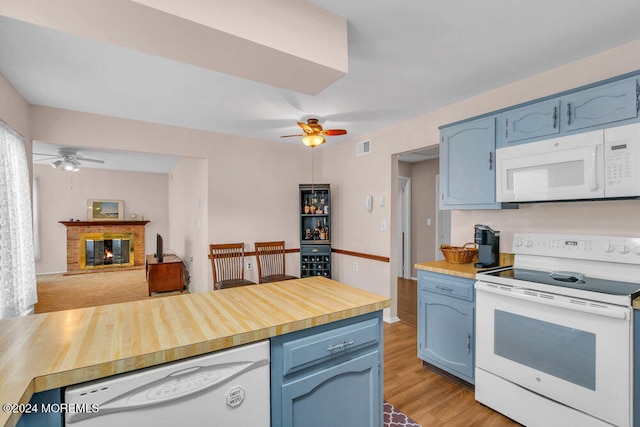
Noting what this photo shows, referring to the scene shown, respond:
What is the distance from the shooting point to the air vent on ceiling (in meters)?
4.06

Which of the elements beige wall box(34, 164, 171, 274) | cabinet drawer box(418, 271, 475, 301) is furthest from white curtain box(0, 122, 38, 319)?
beige wall box(34, 164, 171, 274)

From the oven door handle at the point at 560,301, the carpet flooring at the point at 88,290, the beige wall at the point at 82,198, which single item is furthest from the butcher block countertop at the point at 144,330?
the beige wall at the point at 82,198

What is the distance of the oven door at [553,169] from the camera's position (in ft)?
6.10

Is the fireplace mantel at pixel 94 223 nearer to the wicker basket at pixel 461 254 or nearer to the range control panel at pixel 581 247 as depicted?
the wicker basket at pixel 461 254

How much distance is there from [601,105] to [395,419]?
94.7 inches

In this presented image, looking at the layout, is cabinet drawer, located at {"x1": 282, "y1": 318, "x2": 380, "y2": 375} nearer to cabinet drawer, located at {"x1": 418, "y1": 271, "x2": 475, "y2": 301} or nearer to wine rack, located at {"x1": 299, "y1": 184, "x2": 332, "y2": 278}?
cabinet drawer, located at {"x1": 418, "y1": 271, "x2": 475, "y2": 301}

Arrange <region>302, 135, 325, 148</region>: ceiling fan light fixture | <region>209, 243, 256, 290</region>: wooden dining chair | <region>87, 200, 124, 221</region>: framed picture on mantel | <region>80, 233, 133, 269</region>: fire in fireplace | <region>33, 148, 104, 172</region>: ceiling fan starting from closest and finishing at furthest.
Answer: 1. <region>302, 135, 325, 148</region>: ceiling fan light fixture
2. <region>209, 243, 256, 290</region>: wooden dining chair
3. <region>33, 148, 104, 172</region>: ceiling fan
4. <region>80, 233, 133, 269</region>: fire in fireplace
5. <region>87, 200, 124, 221</region>: framed picture on mantel

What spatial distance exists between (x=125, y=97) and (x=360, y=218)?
3018 millimetres

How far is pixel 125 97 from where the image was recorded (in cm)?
286

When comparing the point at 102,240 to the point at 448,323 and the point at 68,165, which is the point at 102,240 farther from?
the point at 448,323

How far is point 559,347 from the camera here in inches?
69.6

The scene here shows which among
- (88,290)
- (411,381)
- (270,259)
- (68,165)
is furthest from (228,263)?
(68,165)

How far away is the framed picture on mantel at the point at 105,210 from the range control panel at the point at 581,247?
8383 mm

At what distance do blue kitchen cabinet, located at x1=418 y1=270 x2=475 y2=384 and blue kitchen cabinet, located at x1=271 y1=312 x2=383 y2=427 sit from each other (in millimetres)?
1076
